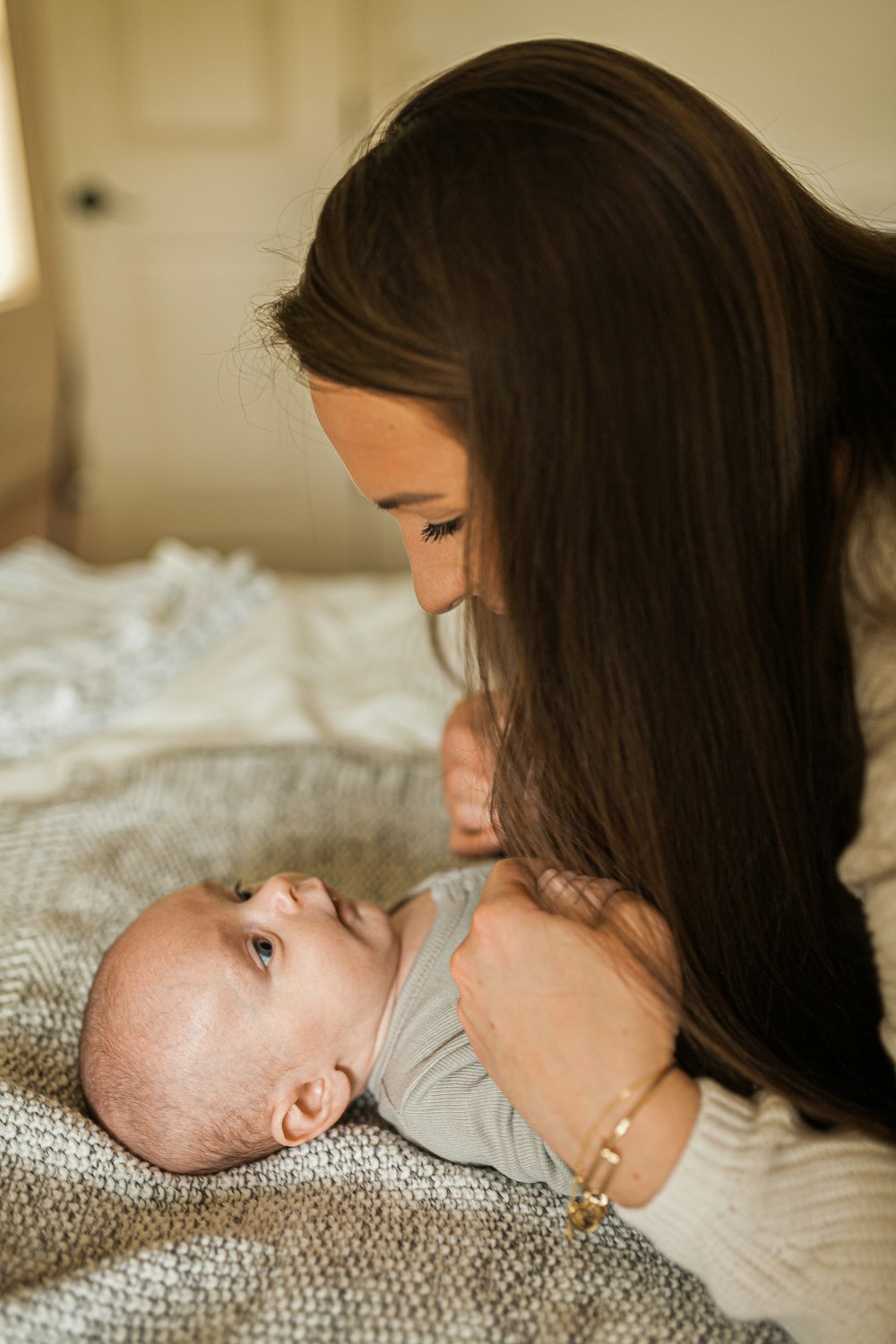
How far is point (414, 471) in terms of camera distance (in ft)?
2.39

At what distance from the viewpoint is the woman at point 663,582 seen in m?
0.66

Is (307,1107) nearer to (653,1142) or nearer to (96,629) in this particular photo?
(653,1142)

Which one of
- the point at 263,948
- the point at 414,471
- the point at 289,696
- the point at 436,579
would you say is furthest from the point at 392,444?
the point at 289,696

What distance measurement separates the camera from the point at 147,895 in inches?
47.4

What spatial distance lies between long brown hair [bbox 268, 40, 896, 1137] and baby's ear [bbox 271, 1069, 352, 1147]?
1.09 feet

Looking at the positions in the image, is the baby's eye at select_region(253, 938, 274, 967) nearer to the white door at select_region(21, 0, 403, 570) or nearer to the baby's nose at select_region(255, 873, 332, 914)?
the baby's nose at select_region(255, 873, 332, 914)

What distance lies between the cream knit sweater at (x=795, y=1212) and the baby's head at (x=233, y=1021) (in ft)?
1.15

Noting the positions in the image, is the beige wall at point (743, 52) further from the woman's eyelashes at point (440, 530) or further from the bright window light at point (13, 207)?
the woman's eyelashes at point (440, 530)

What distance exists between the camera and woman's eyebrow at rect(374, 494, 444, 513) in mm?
736

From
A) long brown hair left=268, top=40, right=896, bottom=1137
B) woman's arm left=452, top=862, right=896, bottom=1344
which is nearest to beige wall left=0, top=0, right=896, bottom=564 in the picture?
long brown hair left=268, top=40, right=896, bottom=1137

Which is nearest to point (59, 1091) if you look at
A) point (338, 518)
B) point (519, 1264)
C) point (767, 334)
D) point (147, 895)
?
point (147, 895)

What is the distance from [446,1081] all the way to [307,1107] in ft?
0.44

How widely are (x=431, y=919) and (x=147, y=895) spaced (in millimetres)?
338

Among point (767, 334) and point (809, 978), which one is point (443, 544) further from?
point (809, 978)
